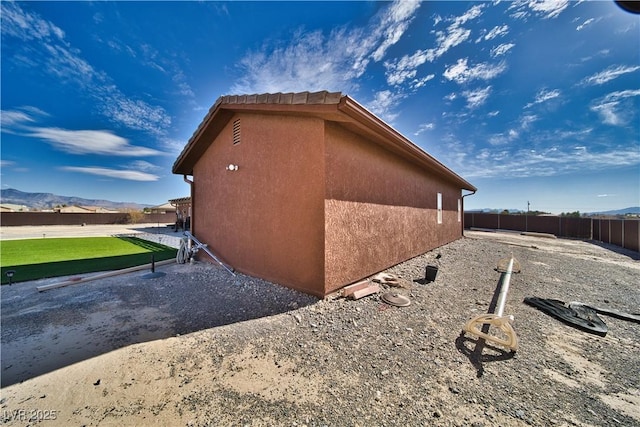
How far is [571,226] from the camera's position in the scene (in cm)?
1770

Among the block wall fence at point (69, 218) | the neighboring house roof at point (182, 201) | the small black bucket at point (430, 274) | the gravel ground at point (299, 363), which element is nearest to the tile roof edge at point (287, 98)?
the gravel ground at point (299, 363)

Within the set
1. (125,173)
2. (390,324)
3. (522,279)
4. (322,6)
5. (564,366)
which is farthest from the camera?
(125,173)

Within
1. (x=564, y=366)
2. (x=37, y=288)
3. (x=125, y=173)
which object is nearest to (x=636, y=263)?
(x=564, y=366)

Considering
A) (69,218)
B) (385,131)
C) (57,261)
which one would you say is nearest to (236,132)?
(385,131)

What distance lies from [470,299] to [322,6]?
28.9ft

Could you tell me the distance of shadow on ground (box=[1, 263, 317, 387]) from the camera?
9.07 feet

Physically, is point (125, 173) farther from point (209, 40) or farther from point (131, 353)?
point (131, 353)

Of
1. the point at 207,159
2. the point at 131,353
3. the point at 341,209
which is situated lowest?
the point at 131,353

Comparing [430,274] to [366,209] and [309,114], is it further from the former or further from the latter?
[309,114]

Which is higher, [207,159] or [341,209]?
[207,159]

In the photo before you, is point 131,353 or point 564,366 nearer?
point 564,366

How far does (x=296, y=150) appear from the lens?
4652mm

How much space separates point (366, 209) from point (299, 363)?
3.54m

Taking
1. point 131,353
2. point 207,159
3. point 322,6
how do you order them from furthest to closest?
point 207,159 < point 322,6 < point 131,353
